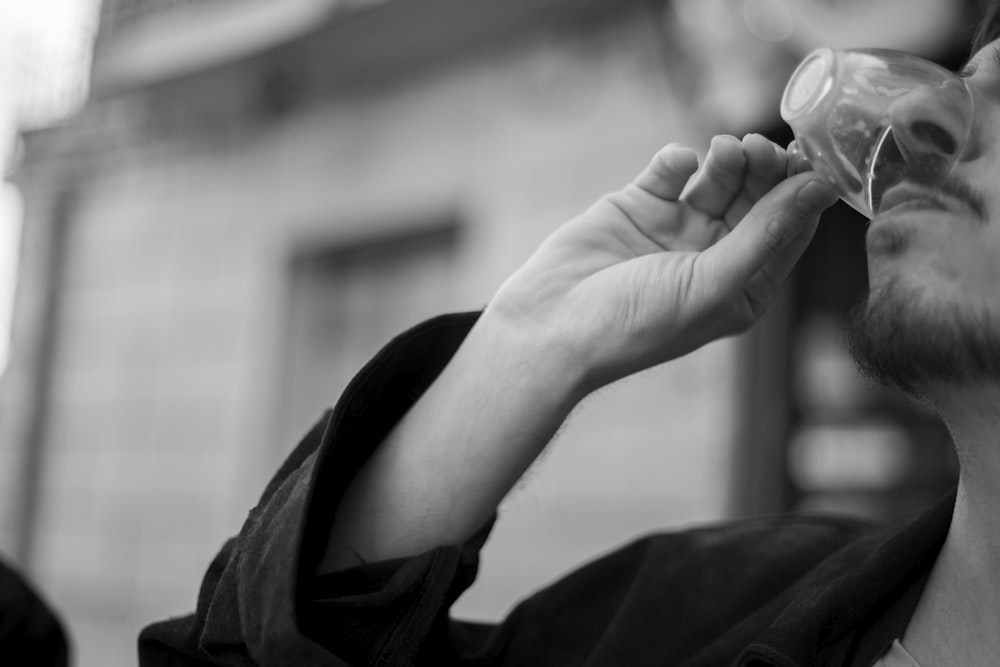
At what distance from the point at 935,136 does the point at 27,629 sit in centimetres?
158

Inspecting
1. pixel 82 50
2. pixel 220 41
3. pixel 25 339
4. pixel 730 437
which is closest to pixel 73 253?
pixel 25 339

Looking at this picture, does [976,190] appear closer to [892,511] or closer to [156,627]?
[156,627]

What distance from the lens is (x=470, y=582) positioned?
5.25 ft

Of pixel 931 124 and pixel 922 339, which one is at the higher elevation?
pixel 931 124

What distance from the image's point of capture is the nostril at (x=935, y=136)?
1.38 meters

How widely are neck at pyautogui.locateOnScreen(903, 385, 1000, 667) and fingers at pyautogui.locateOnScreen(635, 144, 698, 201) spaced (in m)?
0.44

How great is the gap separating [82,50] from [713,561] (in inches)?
289

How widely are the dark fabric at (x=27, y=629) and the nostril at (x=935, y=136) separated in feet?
5.09

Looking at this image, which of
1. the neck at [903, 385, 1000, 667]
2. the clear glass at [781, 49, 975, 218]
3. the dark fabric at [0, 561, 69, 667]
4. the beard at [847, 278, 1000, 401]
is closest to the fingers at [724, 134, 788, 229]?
the clear glass at [781, 49, 975, 218]

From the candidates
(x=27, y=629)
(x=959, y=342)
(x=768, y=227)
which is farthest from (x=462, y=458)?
(x=27, y=629)

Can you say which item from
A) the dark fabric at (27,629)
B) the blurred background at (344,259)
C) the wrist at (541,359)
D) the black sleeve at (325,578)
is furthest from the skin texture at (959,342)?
the blurred background at (344,259)

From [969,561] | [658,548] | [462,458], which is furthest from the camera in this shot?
[658,548]

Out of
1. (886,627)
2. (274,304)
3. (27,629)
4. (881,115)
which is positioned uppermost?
(274,304)

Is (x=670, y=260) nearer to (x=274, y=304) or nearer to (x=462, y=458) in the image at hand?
(x=462, y=458)
